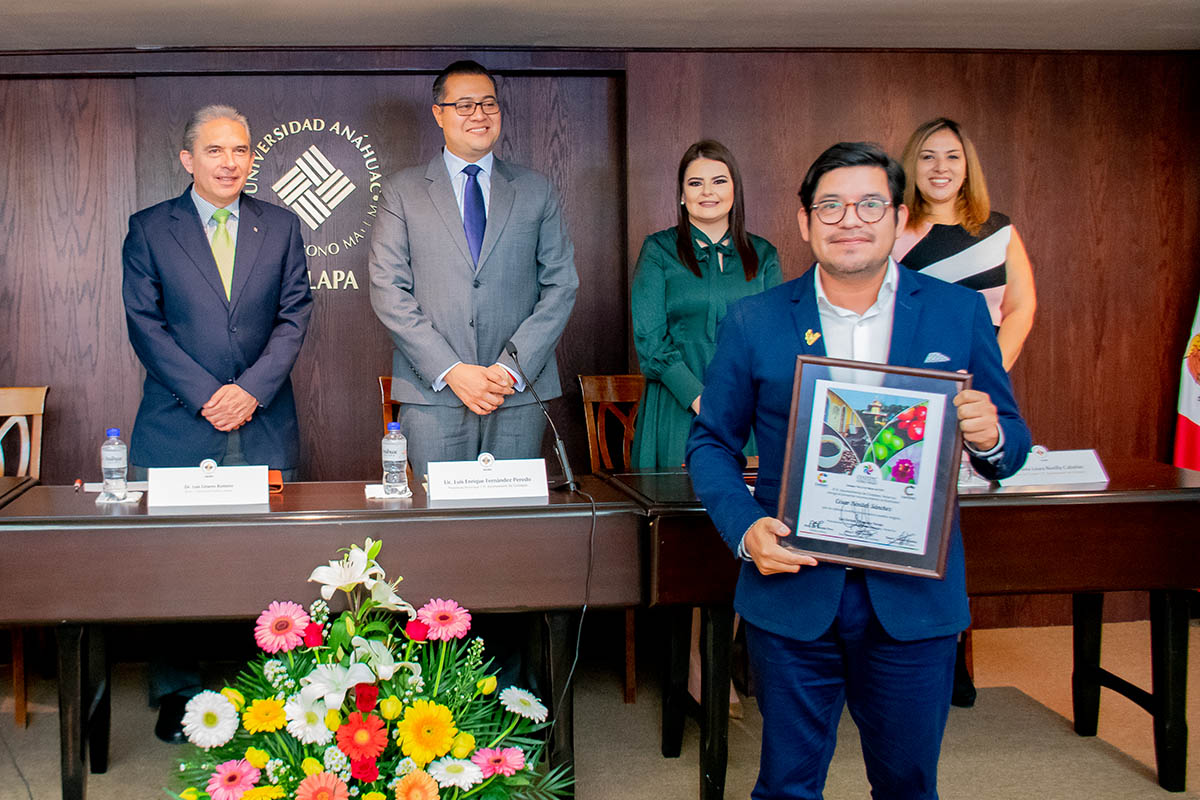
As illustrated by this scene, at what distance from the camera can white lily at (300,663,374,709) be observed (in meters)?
1.37

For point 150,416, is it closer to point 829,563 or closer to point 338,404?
point 338,404

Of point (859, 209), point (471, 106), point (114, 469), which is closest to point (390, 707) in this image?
point (859, 209)

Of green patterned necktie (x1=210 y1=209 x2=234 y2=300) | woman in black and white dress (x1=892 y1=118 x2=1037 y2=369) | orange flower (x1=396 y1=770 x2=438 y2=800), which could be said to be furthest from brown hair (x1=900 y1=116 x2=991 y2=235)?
orange flower (x1=396 y1=770 x2=438 y2=800)

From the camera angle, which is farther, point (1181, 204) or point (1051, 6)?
point (1181, 204)

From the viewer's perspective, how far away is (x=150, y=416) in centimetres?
288

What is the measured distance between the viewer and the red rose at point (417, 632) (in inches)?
59.5

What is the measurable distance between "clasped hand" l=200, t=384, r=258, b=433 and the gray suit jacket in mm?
411

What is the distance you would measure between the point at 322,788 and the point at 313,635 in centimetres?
23

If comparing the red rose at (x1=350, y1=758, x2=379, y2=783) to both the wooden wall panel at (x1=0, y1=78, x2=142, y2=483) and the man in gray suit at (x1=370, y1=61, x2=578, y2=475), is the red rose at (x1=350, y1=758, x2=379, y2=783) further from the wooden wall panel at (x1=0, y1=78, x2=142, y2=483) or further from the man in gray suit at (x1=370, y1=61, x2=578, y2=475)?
the wooden wall panel at (x1=0, y1=78, x2=142, y2=483)

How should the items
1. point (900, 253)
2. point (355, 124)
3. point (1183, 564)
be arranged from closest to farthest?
1. point (1183, 564)
2. point (900, 253)
3. point (355, 124)

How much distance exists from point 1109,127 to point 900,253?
3.96 ft

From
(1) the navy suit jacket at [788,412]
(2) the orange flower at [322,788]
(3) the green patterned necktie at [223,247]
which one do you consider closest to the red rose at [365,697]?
(2) the orange flower at [322,788]

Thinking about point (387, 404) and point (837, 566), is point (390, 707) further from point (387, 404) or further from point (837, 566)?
point (387, 404)

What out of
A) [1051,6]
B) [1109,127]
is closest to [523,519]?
[1051,6]
